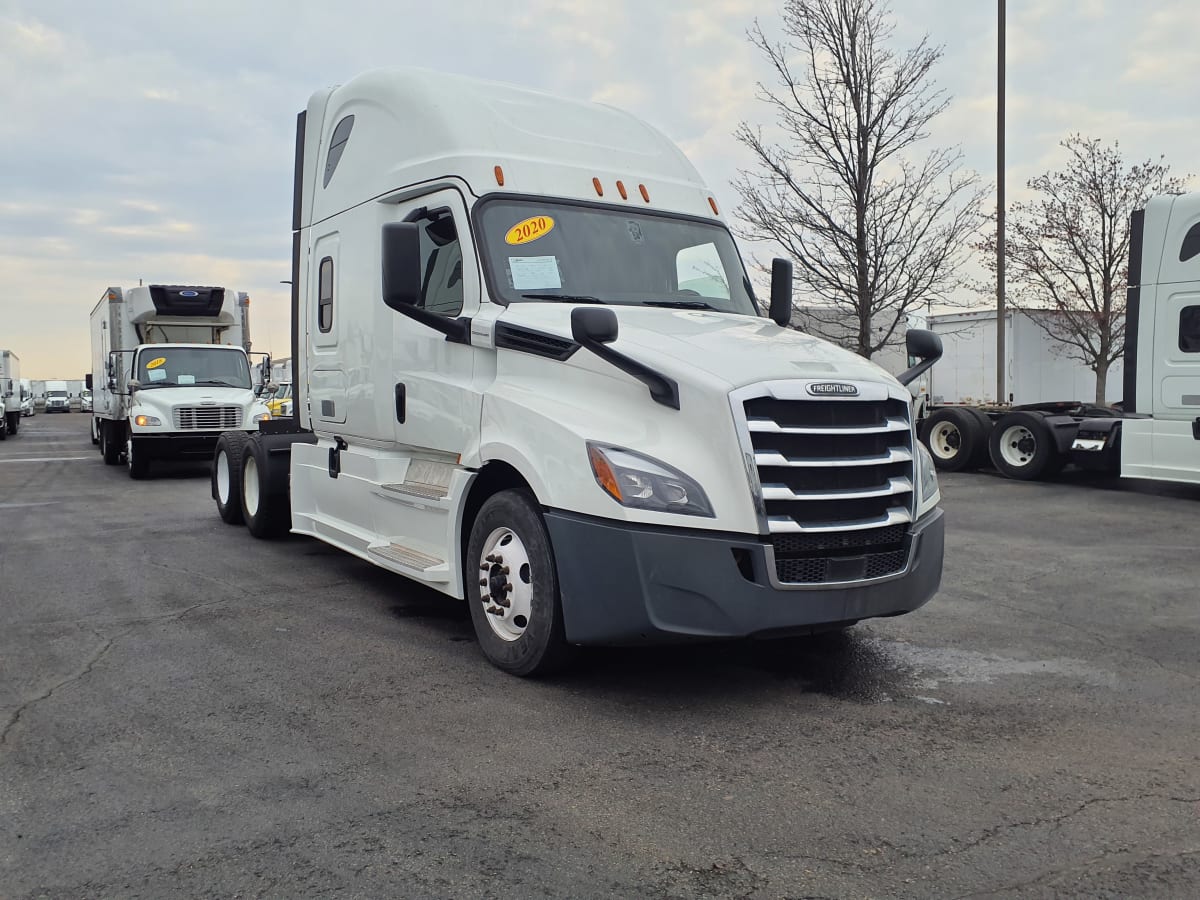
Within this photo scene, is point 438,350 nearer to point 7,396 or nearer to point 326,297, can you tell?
point 326,297

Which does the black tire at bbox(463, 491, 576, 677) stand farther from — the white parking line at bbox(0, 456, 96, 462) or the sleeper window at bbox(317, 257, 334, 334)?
the white parking line at bbox(0, 456, 96, 462)

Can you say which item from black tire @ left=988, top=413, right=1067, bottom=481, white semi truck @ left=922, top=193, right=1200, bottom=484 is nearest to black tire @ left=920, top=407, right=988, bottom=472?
black tire @ left=988, top=413, right=1067, bottom=481

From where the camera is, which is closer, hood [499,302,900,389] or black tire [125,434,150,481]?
hood [499,302,900,389]

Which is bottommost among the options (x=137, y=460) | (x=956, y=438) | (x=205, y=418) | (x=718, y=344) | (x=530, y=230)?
(x=137, y=460)

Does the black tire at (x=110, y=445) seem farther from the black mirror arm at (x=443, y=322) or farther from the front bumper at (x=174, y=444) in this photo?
the black mirror arm at (x=443, y=322)

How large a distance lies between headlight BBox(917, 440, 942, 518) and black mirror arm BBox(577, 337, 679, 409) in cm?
143

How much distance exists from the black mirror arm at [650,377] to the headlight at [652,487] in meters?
0.32

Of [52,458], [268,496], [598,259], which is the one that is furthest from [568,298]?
[52,458]

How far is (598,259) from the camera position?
5891 millimetres

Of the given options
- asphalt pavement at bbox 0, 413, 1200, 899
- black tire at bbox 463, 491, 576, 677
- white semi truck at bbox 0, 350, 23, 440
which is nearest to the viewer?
asphalt pavement at bbox 0, 413, 1200, 899

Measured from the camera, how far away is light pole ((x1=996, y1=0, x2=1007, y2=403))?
19.4 metres

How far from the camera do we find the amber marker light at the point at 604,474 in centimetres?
450

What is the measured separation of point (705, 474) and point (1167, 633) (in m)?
3.51

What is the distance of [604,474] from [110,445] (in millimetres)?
17787
